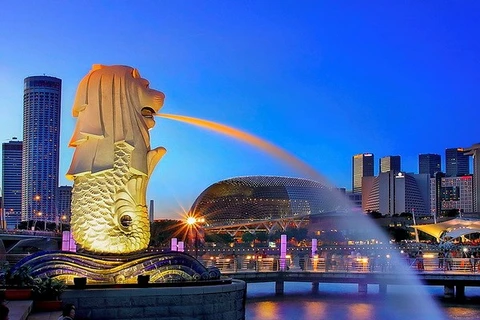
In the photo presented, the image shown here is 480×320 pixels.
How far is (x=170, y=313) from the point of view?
14.9 m

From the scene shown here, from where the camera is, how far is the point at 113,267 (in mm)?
16375

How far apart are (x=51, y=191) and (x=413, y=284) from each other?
14799cm

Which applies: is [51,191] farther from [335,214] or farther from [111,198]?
[111,198]

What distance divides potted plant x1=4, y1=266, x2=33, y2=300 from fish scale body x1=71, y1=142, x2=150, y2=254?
96.0 inches

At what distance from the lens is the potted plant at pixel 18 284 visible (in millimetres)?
13844

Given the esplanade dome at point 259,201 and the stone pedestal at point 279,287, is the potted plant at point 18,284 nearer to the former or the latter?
the stone pedestal at point 279,287

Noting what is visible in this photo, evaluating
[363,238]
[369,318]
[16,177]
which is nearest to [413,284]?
[369,318]

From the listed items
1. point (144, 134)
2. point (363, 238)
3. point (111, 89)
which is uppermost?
point (111, 89)

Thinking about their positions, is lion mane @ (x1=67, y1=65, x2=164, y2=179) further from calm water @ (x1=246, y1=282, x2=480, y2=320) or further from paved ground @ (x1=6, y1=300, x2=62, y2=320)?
calm water @ (x1=246, y1=282, x2=480, y2=320)

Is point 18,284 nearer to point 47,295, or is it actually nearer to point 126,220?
point 47,295

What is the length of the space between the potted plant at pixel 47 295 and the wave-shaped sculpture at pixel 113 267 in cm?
191

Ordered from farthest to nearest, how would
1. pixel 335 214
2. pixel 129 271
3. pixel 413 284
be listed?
pixel 335 214
pixel 413 284
pixel 129 271

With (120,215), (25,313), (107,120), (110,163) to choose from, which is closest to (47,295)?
(25,313)

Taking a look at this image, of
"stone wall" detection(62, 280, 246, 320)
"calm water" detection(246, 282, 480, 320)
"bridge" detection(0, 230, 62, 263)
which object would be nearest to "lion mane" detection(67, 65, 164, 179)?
"stone wall" detection(62, 280, 246, 320)
